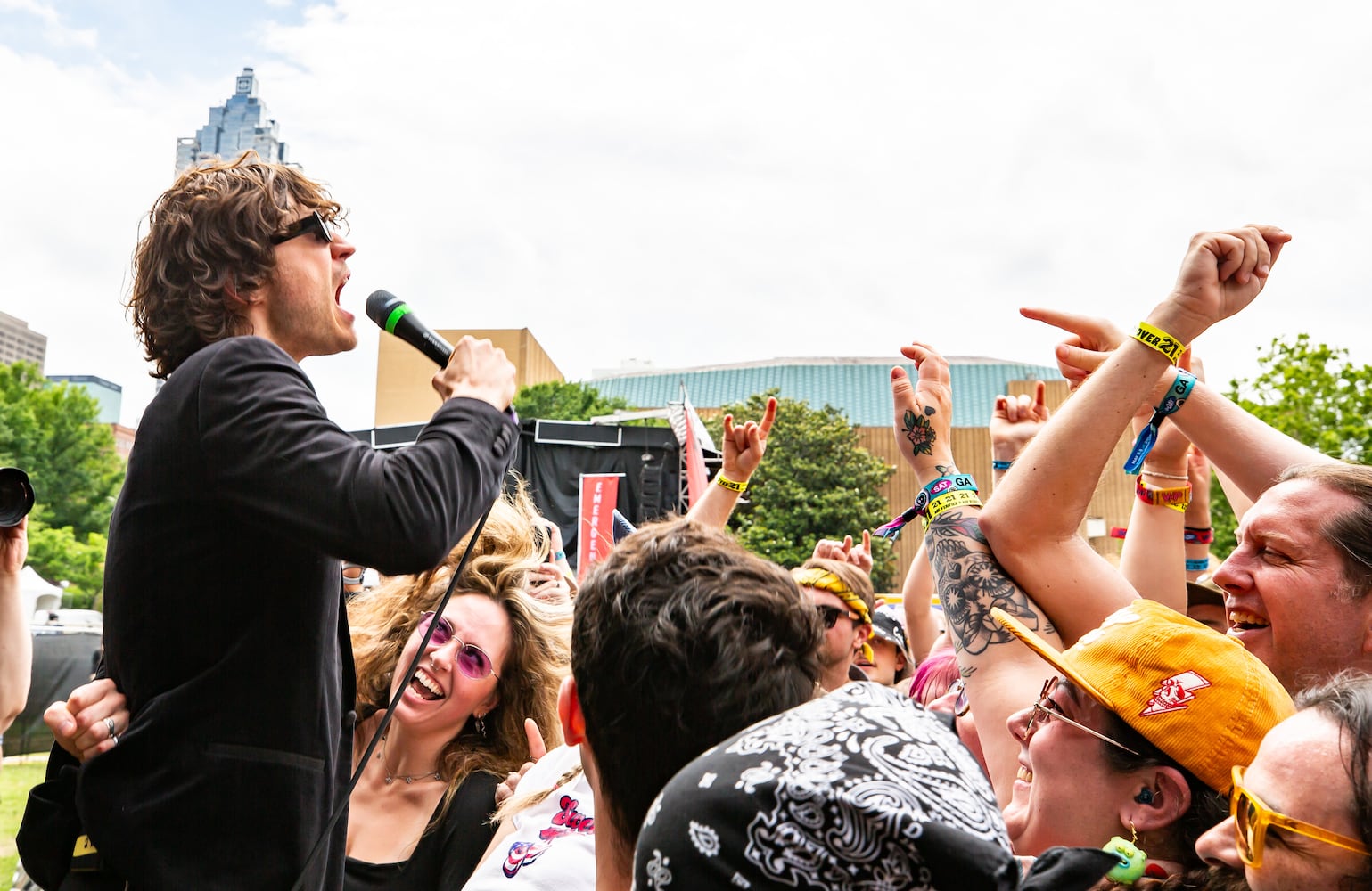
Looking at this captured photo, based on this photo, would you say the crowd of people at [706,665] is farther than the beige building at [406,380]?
No

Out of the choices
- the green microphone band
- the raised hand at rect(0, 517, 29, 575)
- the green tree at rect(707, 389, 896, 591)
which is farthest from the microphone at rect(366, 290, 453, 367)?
the green tree at rect(707, 389, 896, 591)

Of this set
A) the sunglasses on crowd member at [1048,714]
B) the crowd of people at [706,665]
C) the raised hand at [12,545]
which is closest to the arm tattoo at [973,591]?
the crowd of people at [706,665]

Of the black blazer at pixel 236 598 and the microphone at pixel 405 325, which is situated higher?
the microphone at pixel 405 325

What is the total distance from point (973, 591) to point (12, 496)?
2208mm

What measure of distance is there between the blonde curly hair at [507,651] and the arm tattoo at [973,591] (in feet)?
3.76

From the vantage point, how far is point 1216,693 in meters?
1.65

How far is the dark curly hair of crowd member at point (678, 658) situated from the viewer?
1263 millimetres

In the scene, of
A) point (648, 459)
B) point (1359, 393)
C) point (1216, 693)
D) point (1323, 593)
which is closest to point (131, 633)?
point (1216, 693)

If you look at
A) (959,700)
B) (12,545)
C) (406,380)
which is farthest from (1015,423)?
(406,380)

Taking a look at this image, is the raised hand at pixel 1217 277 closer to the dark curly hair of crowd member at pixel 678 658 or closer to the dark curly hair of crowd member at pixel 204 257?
the dark curly hair of crowd member at pixel 678 658

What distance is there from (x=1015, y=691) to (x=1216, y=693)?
0.47 metres

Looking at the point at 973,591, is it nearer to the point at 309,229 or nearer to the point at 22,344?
the point at 309,229

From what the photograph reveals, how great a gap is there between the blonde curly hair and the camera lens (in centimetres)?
95

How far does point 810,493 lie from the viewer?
31.3m
